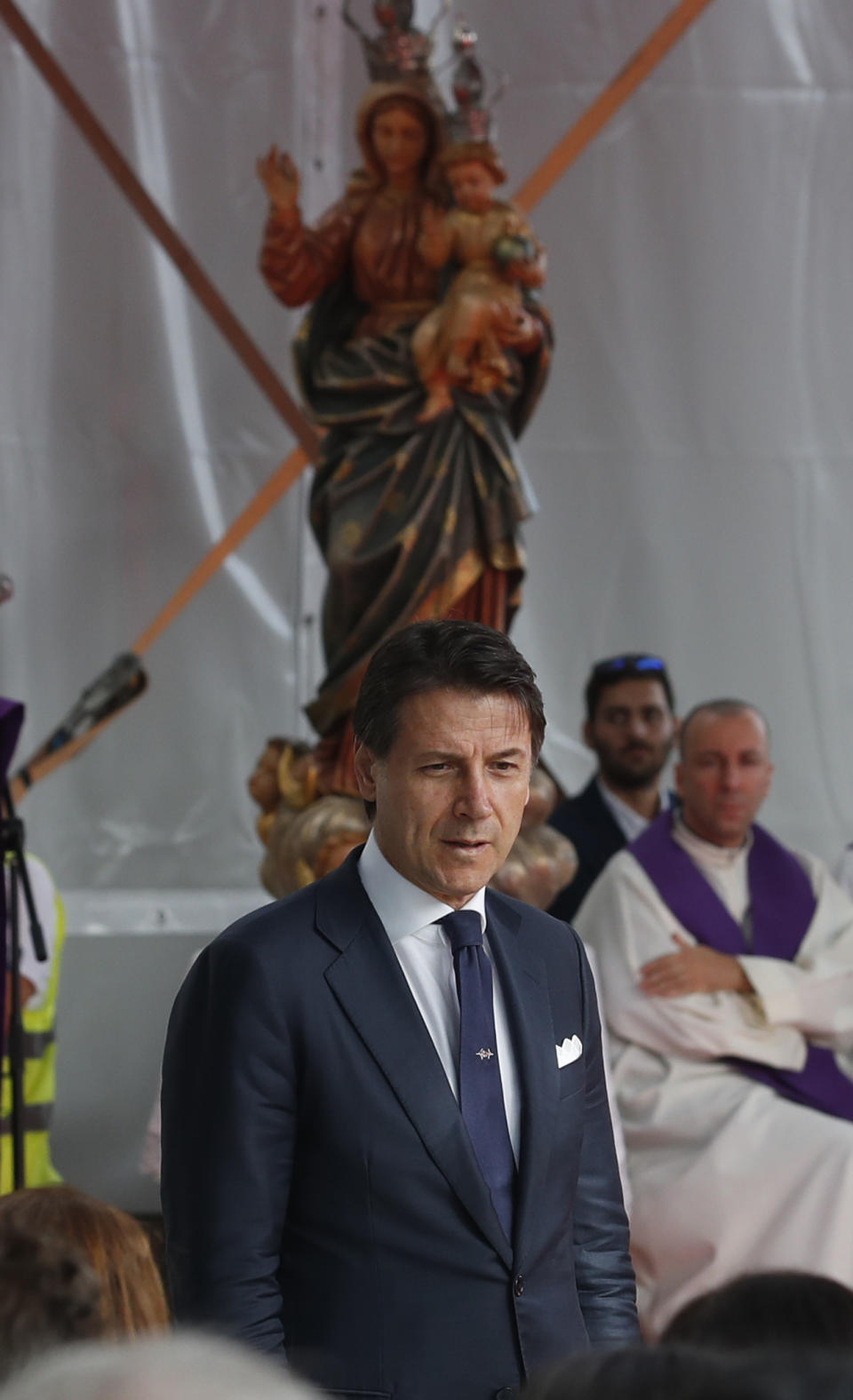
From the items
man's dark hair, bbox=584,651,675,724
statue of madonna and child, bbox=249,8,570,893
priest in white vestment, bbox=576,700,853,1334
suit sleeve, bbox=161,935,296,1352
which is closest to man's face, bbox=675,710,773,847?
priest in white vestment, bbox=576,700,853,1334

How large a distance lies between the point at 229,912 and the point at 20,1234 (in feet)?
16.3

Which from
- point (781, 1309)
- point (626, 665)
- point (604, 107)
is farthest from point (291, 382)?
point (781, 1309)

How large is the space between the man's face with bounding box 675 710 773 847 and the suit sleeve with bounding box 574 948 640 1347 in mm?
2922

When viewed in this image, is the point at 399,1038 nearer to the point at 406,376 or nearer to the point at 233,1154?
the point at 233,1154

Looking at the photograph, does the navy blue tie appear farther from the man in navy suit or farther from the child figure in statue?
the child figure in statue

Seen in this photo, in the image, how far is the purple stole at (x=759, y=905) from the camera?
4.59m

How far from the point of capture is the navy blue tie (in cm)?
178

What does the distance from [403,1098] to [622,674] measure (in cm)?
404

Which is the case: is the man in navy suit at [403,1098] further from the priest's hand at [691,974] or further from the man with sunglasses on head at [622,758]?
the man with sunglasses on head at [622,758]

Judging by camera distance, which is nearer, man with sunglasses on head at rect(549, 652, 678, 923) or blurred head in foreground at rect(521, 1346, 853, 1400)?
blurred head in foreground at rect(521, 1346, 853, 1400)

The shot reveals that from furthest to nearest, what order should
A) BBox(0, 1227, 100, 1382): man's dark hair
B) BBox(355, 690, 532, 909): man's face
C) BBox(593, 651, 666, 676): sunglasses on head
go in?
1. BBox(593, 651, 666, 676): sunglasses on head
2. BBox(355, 690, 532, 909): man's face
3. BBox(0, 1227, 100, 1382): man's dark hair

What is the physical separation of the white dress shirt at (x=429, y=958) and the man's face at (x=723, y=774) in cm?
302

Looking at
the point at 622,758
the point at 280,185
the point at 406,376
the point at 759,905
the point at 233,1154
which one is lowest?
the point at 233,1154

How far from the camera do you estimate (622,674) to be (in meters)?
5.72
